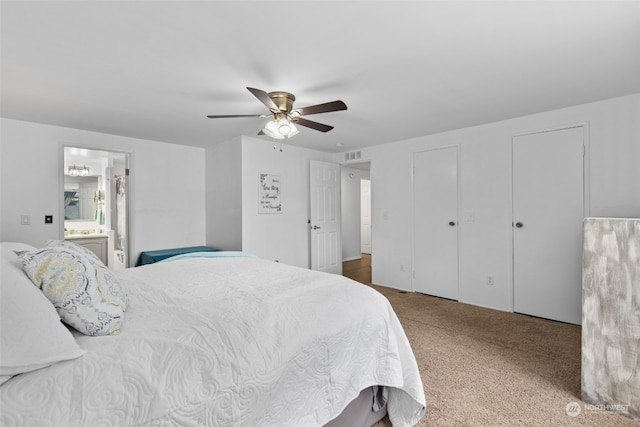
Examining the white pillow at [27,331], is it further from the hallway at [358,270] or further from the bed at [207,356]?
the hallway at [358,270]

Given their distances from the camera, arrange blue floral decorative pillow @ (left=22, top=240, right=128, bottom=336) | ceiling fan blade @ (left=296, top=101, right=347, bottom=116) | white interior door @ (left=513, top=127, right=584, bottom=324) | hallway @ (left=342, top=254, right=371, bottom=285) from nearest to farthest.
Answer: blue floral decorative pillow @ (left=22, top=240, right=128, bottom=336), ceiling fan blade @ (left=296, top=101, right=347, bottom=116), white interior door @ (left=513, top=127, right=584, bottom=324), hallway @ (left=342, top=254, right=371, bottom=285)

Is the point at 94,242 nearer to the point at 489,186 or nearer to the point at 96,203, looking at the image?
the point at 96,203

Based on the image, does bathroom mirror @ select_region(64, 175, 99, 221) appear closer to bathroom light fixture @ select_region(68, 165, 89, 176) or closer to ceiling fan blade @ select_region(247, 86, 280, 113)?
bathroom light fixture @ select_region(68, 165, 89, 176)

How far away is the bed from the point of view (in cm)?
85

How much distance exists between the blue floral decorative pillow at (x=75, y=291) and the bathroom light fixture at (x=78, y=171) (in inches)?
208

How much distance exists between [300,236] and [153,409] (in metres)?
4.05

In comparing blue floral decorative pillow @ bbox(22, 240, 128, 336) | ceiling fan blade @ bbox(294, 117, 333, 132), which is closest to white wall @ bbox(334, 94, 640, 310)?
ceiling fan blade @ bbox(294, 117, 333, 132)

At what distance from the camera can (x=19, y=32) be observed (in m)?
1.73

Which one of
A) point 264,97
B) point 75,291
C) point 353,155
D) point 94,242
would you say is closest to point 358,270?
point 353,155

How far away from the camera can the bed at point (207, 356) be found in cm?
85

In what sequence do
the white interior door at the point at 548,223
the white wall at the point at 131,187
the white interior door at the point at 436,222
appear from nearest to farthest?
the white interior door at the point at 548,223, the white wall at the point at 131,187, the white interior door at the point at 436,222

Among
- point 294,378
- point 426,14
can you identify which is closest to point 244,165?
point 426,14

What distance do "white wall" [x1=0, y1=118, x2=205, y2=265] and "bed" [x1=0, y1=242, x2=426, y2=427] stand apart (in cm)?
269

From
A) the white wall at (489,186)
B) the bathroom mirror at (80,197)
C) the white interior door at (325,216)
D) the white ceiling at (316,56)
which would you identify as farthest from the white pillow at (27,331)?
the bathroom mirror at (80,197)
